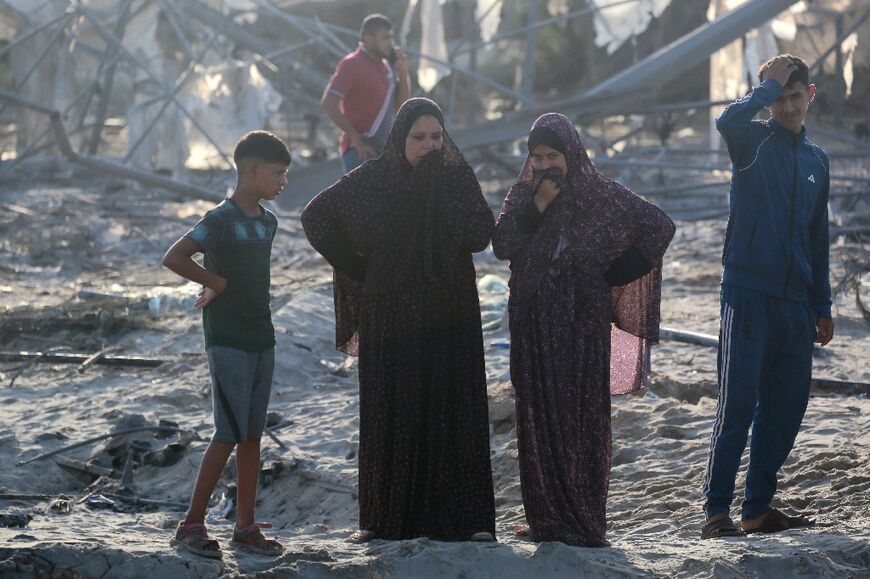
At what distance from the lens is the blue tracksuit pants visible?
3.70m

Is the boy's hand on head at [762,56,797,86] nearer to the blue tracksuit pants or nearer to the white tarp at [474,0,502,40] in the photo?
the blue tracksuit pants

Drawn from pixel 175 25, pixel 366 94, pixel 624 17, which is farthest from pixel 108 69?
pixel 366 94

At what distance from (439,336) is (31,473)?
2.32 meters

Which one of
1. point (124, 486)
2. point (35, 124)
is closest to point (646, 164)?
point (124, 486)

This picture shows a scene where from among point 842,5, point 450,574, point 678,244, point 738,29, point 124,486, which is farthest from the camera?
point 842,5

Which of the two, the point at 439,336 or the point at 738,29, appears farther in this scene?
the point at 738,29

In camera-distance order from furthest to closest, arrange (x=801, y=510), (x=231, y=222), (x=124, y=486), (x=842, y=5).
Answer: (x=842, y=5) < (x=124, y=486) < (x=801, y=510) < (x=231, y=222)

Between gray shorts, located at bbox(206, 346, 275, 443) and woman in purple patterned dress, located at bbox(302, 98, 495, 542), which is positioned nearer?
gray shorts, located at bbox(206, 346, 275, 443)

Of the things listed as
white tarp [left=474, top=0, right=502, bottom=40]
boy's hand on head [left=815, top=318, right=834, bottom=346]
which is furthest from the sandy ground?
white tarp [left=474, top=0, right=502, bottom=40]

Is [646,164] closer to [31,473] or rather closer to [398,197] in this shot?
[31,473]

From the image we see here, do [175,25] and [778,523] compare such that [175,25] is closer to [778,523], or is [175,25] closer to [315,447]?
[315,447]

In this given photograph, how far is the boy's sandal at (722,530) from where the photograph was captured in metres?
3.73

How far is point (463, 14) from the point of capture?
17766 millimetres

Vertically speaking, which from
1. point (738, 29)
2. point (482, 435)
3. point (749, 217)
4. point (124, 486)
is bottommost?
point (124, 486)
